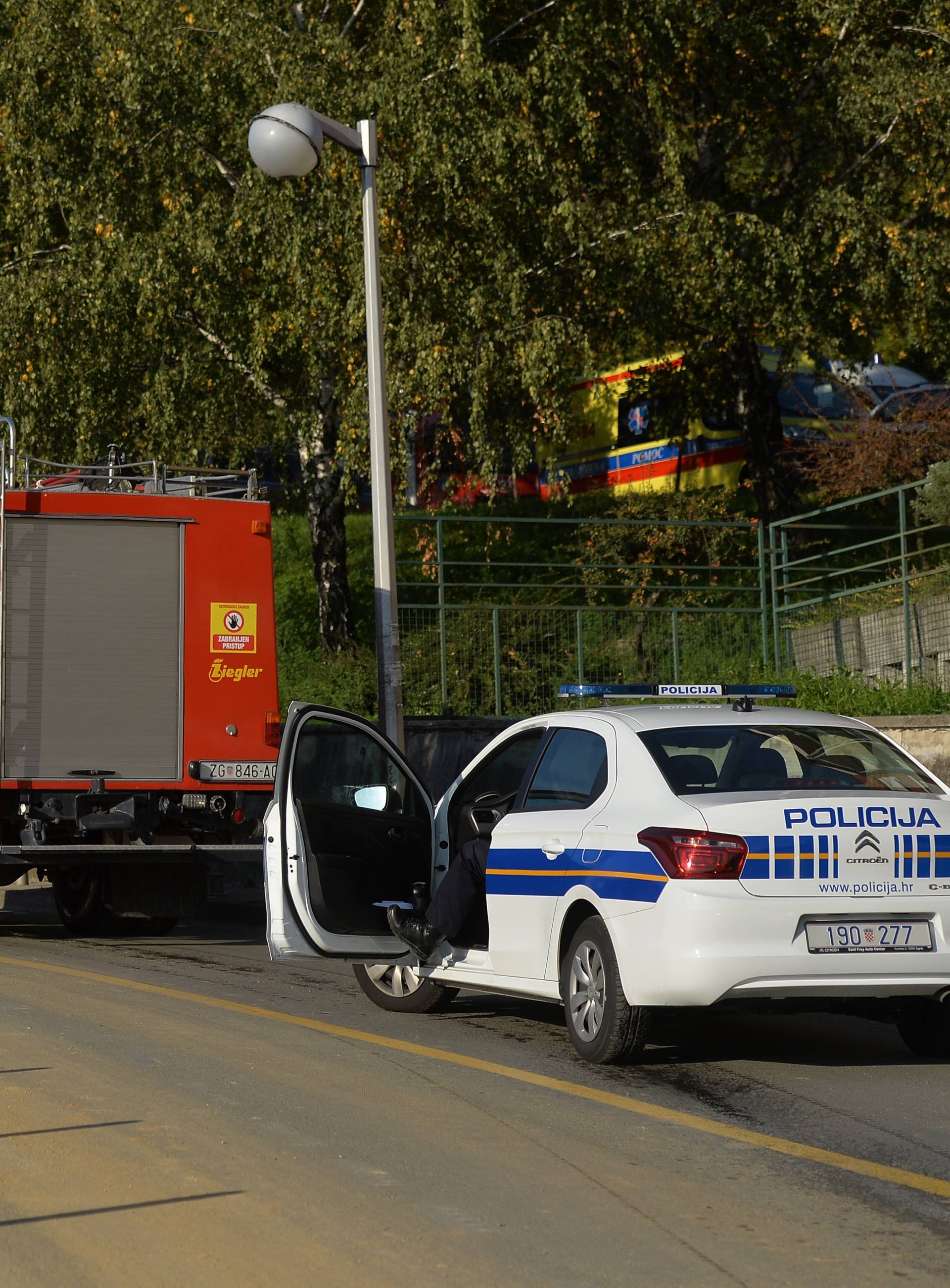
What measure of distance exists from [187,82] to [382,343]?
7901mm

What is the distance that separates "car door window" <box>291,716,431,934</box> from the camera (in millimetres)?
9328

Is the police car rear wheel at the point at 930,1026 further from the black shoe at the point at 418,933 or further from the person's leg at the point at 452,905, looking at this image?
the black shoe at the point at 418,933

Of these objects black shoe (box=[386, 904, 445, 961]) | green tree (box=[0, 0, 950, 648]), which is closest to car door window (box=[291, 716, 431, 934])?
black shoe (box=[386, 904, 445, 961])

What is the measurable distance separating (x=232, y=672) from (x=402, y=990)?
459 cm

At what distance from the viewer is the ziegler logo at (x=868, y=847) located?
760 centimetres

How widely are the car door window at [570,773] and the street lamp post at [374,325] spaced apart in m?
5.71

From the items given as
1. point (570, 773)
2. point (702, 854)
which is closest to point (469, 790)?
point (570, 773)

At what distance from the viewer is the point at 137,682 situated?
13.6 m

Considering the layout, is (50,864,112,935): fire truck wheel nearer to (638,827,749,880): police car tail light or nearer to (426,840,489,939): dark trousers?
(426,840,489,939): dark trousers

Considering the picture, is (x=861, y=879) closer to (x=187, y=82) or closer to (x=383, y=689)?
(x=383, y=689)

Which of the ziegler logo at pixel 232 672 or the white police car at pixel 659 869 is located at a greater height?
the ziegler logo at pixel 232 672

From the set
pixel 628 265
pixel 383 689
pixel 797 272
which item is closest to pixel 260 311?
pixel 628 265

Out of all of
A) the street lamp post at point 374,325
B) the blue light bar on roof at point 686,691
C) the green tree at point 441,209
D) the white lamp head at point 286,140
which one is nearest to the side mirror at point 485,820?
the blue light bar on roof at point 686,691

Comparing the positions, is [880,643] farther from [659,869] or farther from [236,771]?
[659,869]
